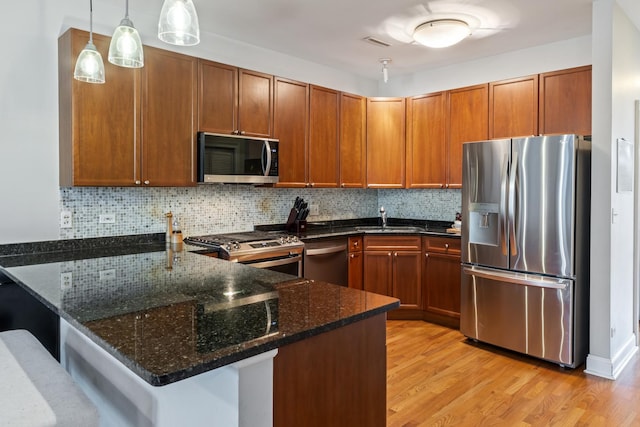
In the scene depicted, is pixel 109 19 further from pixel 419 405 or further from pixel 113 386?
pixel 419 405

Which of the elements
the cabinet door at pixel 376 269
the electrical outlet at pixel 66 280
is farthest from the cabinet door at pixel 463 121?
the electrical outlet at pixel 66 280

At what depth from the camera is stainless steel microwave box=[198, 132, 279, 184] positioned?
3406 millimetres

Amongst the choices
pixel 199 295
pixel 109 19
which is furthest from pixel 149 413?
pixel 109 19

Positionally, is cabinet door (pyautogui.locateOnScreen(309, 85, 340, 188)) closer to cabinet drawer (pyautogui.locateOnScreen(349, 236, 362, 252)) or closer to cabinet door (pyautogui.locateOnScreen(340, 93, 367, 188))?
cabinet door (pyautogui.locateOnScreen(340, 93, 367, 188))

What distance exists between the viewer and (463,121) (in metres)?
4.36

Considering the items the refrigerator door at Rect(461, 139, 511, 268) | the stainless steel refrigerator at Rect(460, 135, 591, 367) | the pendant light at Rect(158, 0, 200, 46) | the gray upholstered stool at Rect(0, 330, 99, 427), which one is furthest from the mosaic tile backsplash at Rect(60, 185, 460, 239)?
the pendant light at Rect(158, 0, 200, 46)

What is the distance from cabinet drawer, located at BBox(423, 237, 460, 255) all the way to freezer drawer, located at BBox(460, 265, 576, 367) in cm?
38

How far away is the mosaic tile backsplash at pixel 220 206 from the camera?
3193mm

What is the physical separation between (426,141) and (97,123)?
3.13m

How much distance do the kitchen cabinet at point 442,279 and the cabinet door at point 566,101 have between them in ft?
4.28

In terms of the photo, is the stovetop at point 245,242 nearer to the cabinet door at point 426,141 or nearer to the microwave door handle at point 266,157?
the microwave door handle at point 266,157

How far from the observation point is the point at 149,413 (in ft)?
4.80

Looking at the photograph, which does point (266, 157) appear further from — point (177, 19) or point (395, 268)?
point (177, 19)

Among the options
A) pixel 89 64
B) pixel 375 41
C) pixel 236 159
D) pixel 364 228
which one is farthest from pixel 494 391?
pixel 89 64
